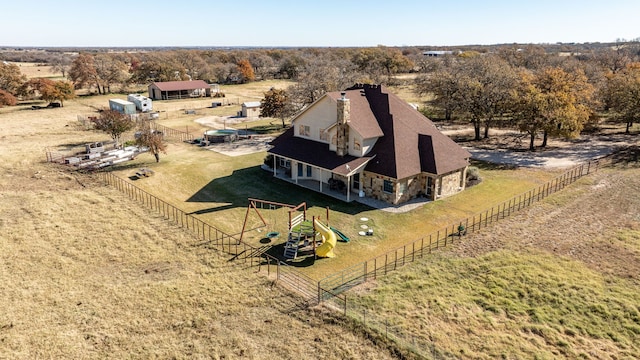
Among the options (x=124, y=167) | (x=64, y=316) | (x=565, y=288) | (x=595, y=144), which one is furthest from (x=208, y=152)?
(x=595, y=144)

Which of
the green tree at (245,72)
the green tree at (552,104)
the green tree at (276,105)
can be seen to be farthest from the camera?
the green tree at (245,72)

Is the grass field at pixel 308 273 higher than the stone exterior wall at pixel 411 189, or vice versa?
the stone exterior wall at pixel 411 189

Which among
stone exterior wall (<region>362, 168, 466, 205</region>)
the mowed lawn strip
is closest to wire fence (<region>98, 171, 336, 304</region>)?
the mowed lawn strip

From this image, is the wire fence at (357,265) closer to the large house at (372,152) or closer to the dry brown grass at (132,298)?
the dry brown grass at (132,298)

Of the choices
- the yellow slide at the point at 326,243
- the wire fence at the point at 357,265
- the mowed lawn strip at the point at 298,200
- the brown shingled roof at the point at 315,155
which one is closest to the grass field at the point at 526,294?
the wire fence at the point at 357,265

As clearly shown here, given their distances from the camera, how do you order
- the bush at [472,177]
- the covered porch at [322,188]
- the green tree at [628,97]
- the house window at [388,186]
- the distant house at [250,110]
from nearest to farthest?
the house window at [388,186] < the covered porch at [322,188] < the bush at [472,177] < the green tree at [628,97] < the distant house at [250,110]

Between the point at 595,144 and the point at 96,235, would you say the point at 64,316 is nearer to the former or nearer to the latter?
the point at 96,235

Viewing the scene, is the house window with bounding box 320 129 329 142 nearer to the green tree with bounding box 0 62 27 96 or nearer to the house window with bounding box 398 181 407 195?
the house window with bounding box 398 181 407 195
